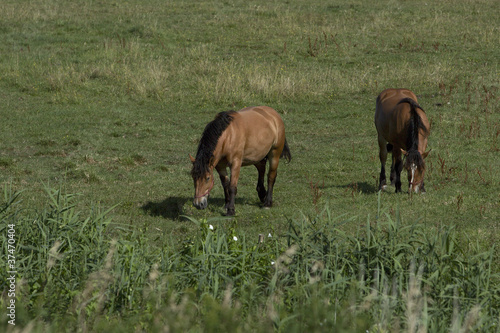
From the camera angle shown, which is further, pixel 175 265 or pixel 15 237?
pixel 15 237

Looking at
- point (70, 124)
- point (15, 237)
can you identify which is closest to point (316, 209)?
point (15, 237)

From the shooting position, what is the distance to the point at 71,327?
199 inches

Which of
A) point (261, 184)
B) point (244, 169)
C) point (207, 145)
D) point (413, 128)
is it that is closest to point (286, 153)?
point (261, 184)

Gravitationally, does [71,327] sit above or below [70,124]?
→ above

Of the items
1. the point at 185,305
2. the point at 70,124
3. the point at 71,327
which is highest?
the point at 185,305

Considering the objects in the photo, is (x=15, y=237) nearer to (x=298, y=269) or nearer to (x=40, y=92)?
(x=298, y=269)

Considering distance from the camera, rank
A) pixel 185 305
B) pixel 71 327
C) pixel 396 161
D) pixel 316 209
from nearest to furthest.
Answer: pixel 185 305 < pixel 71 327 < pixel 316 209 < pixel 396 161


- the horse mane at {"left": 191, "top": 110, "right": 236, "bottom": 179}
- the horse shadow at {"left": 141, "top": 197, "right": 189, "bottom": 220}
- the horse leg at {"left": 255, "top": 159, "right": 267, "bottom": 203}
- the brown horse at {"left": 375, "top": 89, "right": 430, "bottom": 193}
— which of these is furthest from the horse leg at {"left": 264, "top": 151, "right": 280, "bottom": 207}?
the brown horse at {"left": 375, "top": 89, "right": 430, "bottom": 193}

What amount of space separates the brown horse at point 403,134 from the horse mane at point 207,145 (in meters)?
3.20

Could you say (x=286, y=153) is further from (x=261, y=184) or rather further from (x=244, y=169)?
(x=244, y=169)

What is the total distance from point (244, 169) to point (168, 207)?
3.19 m

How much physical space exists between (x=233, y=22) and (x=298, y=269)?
781 inches

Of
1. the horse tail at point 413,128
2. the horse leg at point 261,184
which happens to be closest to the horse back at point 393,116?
the horse tail at point 413,128

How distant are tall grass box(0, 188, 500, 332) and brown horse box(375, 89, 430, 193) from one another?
3796mm
